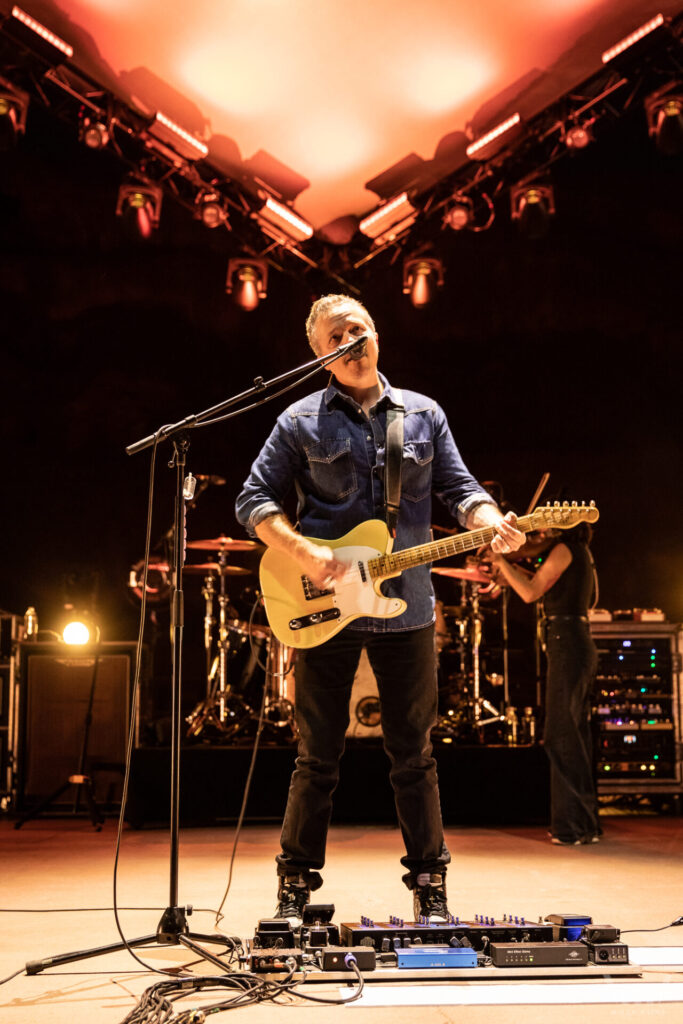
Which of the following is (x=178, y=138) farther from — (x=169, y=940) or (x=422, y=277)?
(x=169, y=940)

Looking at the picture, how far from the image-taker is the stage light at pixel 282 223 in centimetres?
847

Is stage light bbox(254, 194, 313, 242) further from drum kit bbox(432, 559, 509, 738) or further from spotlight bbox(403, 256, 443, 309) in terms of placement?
drum kit bbox(432, 559, 509, 738)

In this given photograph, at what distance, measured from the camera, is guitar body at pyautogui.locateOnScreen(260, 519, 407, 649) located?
10.8ft

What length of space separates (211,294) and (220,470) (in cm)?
180

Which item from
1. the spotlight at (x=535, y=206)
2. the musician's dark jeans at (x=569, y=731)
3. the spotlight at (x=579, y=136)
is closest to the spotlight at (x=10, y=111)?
the spotlight at (x=535, y=206)

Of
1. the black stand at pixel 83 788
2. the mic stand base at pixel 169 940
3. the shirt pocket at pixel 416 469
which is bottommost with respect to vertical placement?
the mic stand base at pixel 169 940

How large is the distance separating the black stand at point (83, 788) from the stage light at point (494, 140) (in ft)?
16.3

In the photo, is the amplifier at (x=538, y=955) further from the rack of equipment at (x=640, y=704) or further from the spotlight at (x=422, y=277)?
the spotlight at (x=422, y=277)

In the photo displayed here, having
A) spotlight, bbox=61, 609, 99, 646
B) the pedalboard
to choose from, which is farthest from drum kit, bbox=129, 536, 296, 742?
the pedalboard

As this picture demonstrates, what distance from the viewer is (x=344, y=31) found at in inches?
273

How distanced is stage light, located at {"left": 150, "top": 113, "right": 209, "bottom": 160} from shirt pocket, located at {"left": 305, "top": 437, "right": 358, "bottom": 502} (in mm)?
4899

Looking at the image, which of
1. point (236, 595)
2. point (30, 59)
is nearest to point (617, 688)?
point (236, 595)

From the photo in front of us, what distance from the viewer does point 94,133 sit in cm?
727

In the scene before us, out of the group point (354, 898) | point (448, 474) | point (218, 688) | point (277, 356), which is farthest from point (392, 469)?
point (277, 356)
